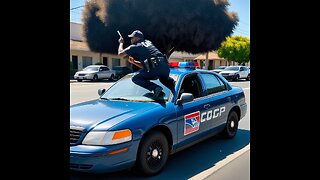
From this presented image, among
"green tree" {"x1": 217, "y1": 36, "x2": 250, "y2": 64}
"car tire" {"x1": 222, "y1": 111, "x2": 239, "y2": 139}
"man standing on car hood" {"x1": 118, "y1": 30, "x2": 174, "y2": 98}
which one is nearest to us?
"man standing on car hood" {"x1": 118, "y1": 30, "x2": 174, "y2": 98}

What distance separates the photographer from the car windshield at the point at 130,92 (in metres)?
4.42

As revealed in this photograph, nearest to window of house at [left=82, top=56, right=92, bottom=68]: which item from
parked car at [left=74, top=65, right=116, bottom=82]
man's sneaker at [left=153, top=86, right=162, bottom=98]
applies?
parked car at [left=74, top=65, right=116, bottom=82]

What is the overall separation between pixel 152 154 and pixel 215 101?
1.76 m

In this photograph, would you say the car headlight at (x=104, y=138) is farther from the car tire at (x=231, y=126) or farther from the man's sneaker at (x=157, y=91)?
the car tire at (x=231, y=126)

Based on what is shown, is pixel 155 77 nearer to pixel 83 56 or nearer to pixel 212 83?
pixel 212 83

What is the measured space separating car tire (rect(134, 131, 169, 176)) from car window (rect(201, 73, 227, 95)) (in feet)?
5.17

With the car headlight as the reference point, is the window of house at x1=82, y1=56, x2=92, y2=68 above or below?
above

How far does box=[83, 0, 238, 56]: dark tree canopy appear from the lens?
28547mm

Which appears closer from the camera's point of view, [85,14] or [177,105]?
[177,105]

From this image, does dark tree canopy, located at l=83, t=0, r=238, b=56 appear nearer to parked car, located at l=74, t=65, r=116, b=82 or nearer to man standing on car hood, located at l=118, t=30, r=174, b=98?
parked car, located at l=74, t=65, r=116, b=82
